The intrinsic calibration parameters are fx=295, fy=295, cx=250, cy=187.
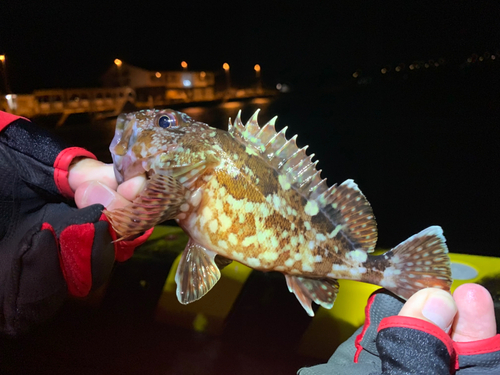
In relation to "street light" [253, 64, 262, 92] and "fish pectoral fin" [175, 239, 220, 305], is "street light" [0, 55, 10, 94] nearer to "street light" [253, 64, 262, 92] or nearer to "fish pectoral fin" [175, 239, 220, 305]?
"street light" [253, 64, 262, 92]

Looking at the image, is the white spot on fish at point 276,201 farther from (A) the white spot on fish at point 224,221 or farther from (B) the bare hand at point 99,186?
(B) the bare hand at point 99,186

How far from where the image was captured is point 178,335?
6.16 ft

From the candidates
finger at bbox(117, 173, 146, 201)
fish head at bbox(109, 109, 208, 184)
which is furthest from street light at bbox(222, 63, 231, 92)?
finger at bbox(117, 173, 146, 201)

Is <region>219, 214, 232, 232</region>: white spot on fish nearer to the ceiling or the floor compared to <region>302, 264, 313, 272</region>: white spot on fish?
nearer to the ceiling

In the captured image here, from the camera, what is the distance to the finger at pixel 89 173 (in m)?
1.11

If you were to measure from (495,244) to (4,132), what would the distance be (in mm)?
4041

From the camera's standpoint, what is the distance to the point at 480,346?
81 centimetres

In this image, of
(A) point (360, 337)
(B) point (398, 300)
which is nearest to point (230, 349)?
(A) point (360, 337)

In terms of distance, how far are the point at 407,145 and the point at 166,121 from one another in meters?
4.63

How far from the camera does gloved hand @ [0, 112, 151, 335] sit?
0.88m

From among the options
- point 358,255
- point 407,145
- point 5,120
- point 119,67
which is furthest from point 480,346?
point 407,145

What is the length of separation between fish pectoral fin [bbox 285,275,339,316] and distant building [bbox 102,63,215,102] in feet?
7.20

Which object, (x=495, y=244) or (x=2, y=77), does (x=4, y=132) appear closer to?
(x=2, y=77)

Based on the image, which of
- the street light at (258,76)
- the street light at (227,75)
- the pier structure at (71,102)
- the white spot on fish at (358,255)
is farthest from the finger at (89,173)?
the street light at (258,76)
